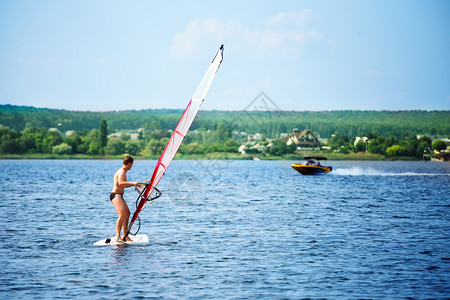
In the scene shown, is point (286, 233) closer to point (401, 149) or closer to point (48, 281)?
point (48, 281)

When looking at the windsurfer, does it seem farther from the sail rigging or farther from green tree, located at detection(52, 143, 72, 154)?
green tree, located at detection(52, 143, 72, 154)

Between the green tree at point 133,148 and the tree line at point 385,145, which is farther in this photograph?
the green tree at point 133,148

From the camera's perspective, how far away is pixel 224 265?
14602mm

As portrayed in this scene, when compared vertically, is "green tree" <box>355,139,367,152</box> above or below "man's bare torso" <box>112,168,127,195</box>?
below

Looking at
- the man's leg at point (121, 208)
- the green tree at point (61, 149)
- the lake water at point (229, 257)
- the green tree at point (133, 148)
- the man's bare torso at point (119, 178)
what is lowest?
the green tree at point (61, 149)

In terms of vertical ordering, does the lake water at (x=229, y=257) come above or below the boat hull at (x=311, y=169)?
above

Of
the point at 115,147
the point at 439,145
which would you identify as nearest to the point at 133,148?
the point at 115,147

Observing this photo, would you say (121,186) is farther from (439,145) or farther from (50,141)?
(439,145)

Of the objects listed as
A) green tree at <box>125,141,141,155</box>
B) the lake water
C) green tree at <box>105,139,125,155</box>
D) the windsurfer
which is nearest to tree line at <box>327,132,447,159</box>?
green tree at <box>125,141,141,155</box>

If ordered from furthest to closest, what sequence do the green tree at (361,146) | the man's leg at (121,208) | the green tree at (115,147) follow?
the green tree at (115,147) → the green tree at (361,146) → the man's leg at (121,208)

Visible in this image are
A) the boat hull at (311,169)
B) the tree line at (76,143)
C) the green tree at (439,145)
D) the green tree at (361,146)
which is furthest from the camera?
the green tree at (439,145)

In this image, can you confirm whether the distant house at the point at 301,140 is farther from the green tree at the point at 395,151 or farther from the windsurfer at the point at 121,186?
the windsurfer at the point at 121,186

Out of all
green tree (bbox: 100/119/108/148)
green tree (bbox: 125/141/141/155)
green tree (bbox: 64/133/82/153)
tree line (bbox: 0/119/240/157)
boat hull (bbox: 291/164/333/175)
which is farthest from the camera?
green tree (bbox: 64/133/82/153)

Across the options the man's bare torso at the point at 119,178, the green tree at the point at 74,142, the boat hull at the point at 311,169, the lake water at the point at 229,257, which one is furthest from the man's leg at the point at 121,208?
the green tree at the point at 74,142
